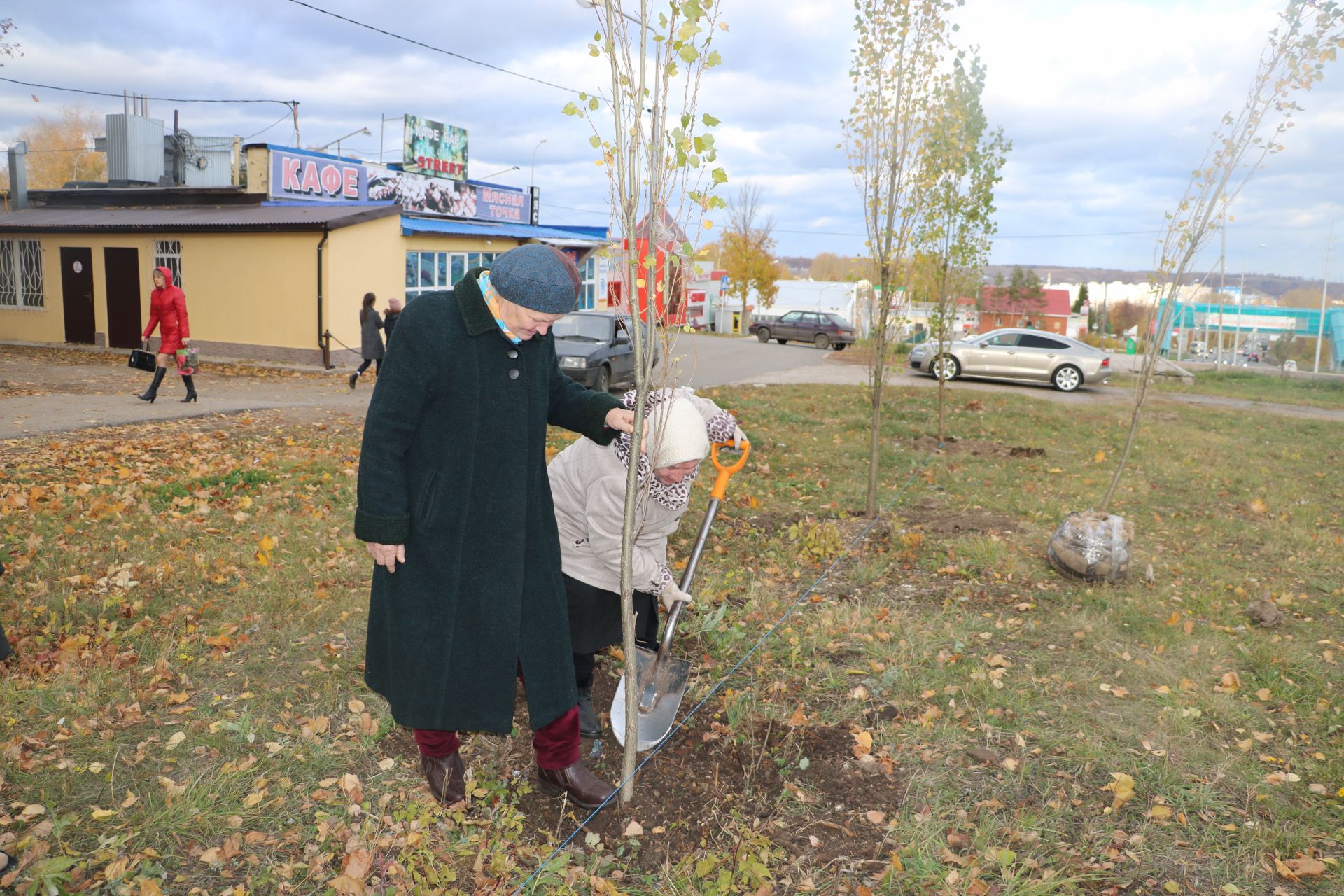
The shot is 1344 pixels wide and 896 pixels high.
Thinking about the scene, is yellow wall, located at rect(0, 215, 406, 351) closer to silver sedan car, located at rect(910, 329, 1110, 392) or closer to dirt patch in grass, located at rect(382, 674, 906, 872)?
silver sedan car, located at rect(910, 329, 1110, 392)

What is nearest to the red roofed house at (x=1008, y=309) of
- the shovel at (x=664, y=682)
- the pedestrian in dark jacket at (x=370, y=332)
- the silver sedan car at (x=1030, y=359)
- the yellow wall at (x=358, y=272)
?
the silver sedan car at (x=1030, y=359)

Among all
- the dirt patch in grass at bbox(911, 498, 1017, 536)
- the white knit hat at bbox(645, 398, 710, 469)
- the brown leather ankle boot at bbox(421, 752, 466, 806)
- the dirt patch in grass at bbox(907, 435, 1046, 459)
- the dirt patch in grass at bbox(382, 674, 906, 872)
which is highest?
the white knit hat at bbox(645, 398, 710, 469)

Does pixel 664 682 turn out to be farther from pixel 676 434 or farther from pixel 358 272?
pixel 358 272

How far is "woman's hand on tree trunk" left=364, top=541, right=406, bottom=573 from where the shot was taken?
2.59m

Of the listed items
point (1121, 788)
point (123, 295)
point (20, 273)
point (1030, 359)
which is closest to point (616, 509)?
point (1121, 788)

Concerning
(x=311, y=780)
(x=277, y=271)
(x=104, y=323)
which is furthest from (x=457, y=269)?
Result: (x=311, y=780)

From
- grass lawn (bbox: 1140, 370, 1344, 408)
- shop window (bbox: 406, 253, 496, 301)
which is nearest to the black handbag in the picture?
shop window (bbox: 406, 253, 496, 301)

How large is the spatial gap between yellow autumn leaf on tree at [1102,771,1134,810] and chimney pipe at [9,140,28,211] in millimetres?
28507

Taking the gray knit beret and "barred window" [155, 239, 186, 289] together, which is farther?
"barred window" [155, 239, 186, 289]

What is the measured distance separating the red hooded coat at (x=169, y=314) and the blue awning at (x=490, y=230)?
25.4 feet

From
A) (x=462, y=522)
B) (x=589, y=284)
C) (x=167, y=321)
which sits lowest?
(x=462, y=522)

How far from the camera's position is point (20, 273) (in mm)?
20812

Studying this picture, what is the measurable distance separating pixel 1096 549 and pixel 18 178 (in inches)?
1102

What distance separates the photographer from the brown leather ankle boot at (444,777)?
9.95 feet
